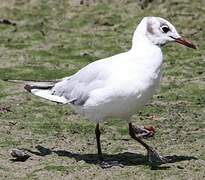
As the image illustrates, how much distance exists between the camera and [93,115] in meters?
8.23

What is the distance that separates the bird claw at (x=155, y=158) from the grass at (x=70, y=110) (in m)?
0.10

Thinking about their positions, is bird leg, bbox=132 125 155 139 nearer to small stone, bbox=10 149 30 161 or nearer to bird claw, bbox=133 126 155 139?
bird claw, bbox=133 126 155 139

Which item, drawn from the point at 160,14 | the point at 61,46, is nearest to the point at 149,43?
the point at 61,46

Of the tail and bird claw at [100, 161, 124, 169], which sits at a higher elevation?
the tail

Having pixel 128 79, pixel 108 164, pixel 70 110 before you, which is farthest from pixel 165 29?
pixel 70 110

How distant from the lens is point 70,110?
36.0ft

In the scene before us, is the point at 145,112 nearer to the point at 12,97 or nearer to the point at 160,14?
the point at 12,97

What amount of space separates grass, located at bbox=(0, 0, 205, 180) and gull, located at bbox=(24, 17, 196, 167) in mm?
526

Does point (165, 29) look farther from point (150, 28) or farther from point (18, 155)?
point (18, 155)

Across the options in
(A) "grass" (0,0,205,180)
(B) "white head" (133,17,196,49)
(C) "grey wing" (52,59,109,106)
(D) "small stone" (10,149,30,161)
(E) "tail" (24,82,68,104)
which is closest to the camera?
(B) "white head" (133,17,196,49)

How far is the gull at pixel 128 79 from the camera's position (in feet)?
25.4

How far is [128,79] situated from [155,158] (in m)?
1.23

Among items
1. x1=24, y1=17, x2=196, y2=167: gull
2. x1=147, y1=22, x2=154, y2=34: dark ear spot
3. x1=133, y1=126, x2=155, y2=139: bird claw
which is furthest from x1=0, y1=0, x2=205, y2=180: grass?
x1=147, y1=22, x2=154, y2=34: dark ear spot

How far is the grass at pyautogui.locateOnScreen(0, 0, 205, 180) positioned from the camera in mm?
8312
